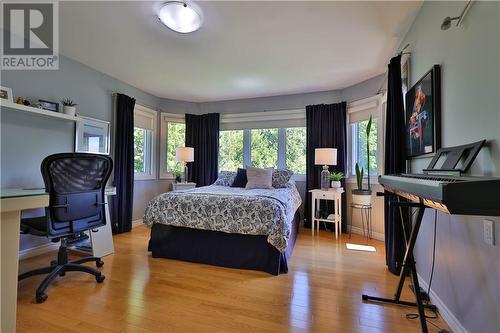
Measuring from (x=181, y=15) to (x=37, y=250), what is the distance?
2.99 m

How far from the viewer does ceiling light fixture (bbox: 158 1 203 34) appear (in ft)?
6.59

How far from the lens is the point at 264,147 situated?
4.67 m

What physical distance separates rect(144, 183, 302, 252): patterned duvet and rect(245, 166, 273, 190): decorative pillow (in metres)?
1.06

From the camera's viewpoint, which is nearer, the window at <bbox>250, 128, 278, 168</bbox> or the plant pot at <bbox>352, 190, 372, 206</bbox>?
the plant pot at <bbox>352, 190, 372, 206</bbox>

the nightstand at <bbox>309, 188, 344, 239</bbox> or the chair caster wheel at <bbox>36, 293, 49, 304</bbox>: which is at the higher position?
the nightstand at <bbox>309, 188, 344, 239</bbox>

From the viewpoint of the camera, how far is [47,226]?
1.95 m

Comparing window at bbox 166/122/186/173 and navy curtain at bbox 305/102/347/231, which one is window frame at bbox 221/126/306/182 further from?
window at bbox 166/122/186/173

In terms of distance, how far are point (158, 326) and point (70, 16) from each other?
2705 mm

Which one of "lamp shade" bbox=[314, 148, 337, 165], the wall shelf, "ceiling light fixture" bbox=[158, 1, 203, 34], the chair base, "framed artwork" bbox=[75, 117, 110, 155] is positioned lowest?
the chair base

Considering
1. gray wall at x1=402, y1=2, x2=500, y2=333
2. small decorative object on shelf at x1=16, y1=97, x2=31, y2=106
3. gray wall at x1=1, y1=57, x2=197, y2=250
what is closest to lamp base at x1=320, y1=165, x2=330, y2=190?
gray wall at x1=402, y1=2, x2=500, y2=333

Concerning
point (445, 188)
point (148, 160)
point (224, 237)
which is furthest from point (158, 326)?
point (148, 160)

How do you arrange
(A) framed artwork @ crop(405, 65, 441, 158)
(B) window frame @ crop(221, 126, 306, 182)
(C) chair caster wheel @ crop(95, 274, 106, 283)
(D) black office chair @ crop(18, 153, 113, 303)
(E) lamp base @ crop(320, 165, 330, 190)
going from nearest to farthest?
(A) framed artwork @ crop(405, 65, 441, 158), (D) black office chair @ crop(18, 153, 113, 303), (C) chair caster wheel @ crop(95, 274, 106, 283), (E) lamp base @ crop(320, 165, 330, 190), (B) window frame @ crop(221, 126, 306, 182)

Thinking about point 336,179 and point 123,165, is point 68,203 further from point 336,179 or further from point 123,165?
point 336,179

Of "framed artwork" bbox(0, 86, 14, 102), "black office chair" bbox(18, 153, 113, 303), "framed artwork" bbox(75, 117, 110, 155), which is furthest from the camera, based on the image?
"framed artwork" bbox(75, 117, 110, 155)
